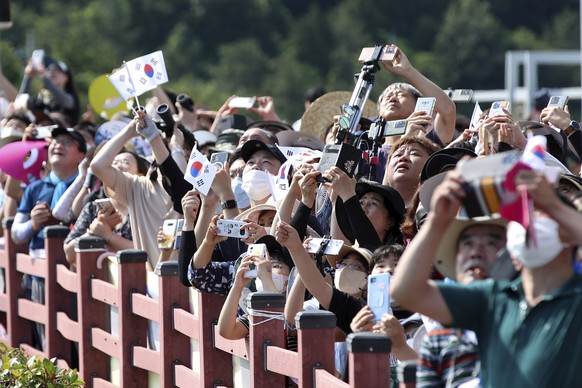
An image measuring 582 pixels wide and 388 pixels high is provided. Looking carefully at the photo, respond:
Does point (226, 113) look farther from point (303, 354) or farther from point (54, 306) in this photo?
point (303, 354)

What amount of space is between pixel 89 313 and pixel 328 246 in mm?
3470

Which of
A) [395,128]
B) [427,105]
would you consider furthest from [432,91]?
[395,128]

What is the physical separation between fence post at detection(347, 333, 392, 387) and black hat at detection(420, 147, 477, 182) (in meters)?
1.96

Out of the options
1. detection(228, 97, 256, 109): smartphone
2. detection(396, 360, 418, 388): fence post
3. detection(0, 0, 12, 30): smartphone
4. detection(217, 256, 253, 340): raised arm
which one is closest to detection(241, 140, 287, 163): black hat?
detection(217, 256, 253, 340): raised arm

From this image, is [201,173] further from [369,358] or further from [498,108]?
[369,358]

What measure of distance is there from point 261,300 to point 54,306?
412 cm

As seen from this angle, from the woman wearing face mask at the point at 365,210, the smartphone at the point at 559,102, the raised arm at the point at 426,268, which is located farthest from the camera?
the smartphone at the point at 559,102

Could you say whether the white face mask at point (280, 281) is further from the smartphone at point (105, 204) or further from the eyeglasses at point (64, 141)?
the eyeglasses at point (64, 141)

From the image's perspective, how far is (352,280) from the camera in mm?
6535

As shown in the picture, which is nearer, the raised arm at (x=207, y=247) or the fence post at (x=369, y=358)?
the fence post at (x=369, y=358)

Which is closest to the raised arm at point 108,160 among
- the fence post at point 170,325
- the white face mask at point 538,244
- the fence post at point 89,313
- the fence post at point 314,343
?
the fence post at point 89,313

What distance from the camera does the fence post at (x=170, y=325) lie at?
309 inches

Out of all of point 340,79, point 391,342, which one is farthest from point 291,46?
point 391,342

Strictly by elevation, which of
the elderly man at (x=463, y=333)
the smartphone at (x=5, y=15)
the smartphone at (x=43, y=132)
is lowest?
the elderly man at (x=463, y=333)
